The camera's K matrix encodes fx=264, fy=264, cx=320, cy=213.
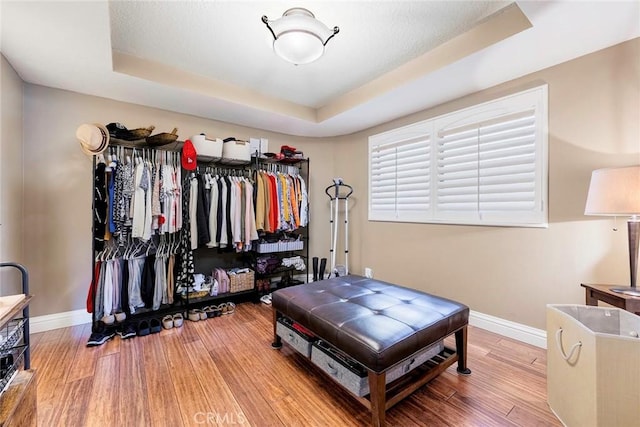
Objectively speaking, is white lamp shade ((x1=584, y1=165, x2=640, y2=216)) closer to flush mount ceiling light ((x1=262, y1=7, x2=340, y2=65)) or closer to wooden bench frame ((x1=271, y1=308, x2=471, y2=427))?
wooden bench frame ((x1=271, y1=308, x2=471, y2=427))

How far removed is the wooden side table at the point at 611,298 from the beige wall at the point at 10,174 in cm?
412

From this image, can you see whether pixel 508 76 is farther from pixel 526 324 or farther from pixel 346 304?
pixel 346 304

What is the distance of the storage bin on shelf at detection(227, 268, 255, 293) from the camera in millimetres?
3084

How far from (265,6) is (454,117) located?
2.04m

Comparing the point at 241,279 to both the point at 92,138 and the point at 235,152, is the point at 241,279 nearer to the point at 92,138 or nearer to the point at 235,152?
the point at 235,152

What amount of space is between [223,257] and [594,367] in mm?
3309

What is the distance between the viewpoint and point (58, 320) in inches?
97.7

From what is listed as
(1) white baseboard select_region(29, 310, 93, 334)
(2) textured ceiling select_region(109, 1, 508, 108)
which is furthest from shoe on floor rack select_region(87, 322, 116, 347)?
(2) textured ceiling select_region(109, 1, 508, 108)

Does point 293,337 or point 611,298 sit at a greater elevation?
point 611,298

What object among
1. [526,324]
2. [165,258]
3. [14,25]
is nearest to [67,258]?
[165,258]

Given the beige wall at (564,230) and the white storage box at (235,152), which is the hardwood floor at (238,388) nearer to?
the beige wall at (564,230)

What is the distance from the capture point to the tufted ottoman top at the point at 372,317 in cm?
134

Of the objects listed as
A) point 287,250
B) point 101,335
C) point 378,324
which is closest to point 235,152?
point 287,250

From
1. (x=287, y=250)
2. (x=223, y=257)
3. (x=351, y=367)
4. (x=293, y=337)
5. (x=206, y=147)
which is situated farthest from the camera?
(x=287, y=250)
